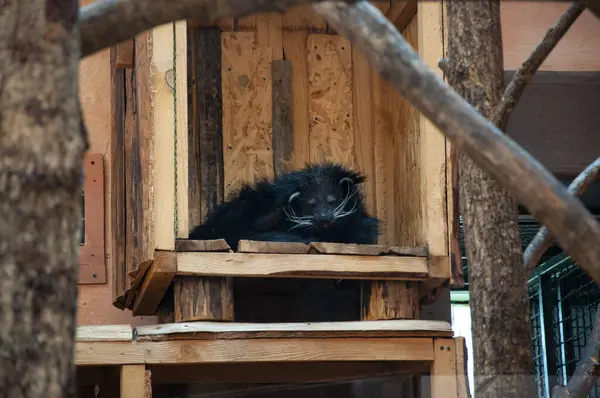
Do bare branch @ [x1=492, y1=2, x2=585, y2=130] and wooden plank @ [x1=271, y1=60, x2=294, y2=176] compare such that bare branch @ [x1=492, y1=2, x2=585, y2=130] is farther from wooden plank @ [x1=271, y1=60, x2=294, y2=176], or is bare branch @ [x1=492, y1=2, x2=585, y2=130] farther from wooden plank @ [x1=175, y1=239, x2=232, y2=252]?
wooden plank @ [x1=271, y1=60, x2=294, y2=176]

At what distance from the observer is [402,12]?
241 inches

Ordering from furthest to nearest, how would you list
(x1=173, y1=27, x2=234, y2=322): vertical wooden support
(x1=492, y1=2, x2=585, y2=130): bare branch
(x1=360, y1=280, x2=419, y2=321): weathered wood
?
(x1=173, y1=27, x2=234, y2=322): vertical wooden support → (x1=360, y1=280, x2=419, y2=321): weathered wood → (x1=492, y1=2, x2=585, y2=130): bare branch

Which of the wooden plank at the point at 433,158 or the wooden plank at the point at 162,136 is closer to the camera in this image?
the wooden plank at the point at 162,136

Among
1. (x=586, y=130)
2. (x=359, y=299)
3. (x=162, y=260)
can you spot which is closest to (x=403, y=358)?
(x=359, y=299)

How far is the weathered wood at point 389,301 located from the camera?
17.3ft

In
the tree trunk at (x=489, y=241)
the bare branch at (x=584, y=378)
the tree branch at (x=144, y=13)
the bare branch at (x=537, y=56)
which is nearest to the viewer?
the tree branch at (x=144, y=13)

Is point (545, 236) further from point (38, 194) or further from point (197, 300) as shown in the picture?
point (38, 194)

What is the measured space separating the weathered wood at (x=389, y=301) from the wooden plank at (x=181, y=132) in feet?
2.98

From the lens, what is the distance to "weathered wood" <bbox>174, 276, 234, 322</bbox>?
5035 millimetres

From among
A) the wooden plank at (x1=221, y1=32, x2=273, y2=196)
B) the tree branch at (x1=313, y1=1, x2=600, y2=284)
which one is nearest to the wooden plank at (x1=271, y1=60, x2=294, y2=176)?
the wooden plank at (x1=221, y1=32, x2=273, y2=196)

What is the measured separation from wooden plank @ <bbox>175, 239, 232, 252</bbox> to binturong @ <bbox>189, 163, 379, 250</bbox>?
0.77 meters

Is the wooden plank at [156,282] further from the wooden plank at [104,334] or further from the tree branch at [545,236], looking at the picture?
the tree branch at [545,236]

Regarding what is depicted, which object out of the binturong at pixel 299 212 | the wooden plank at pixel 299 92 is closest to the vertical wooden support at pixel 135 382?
the binturong at pixel 299 212

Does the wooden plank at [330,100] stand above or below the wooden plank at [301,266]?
above
